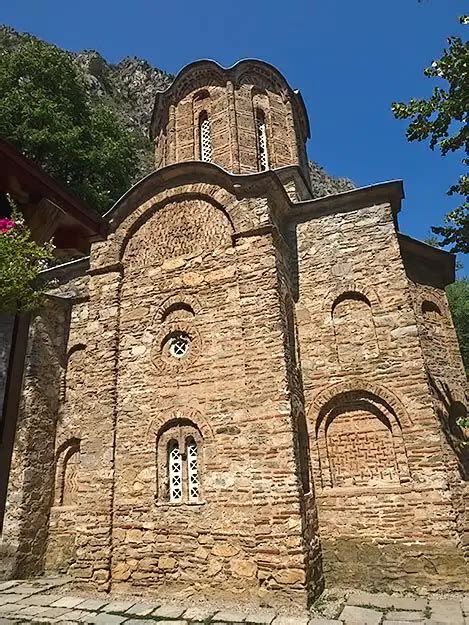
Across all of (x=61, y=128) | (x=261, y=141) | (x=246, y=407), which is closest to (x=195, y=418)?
(x=246, y=407)

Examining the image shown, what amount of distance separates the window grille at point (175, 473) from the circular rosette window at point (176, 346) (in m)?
1.35

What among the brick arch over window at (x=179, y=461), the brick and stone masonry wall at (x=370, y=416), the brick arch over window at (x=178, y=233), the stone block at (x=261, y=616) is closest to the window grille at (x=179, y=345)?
the brick arch over window at (x=179, y=461)

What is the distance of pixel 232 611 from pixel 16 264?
5.14 m

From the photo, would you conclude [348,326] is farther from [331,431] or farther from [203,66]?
[203,66]

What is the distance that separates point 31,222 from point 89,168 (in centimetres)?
1588

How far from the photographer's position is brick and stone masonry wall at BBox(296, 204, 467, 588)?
6441 millimetres

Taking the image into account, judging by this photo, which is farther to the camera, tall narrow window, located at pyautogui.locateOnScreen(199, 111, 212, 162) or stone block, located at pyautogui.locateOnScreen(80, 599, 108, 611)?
tall narrow window, located at pyautogui.locateOnScreen(199, 111, 212, 162)

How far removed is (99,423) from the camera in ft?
25.1

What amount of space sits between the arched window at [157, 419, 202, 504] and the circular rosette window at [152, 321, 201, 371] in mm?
1028

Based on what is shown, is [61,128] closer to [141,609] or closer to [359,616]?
[141,609]

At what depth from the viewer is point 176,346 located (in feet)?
25.9

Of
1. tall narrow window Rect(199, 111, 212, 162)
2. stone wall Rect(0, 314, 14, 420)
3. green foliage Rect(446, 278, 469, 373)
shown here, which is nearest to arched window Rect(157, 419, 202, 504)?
stone wall Rect(0, 314, 14, 420)

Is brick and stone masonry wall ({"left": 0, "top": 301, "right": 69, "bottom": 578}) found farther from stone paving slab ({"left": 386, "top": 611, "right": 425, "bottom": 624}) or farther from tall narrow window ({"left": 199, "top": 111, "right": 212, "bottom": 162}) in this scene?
stone paving slab ({"left": 386, "top": 611, "right": 425, "bottom": 624})

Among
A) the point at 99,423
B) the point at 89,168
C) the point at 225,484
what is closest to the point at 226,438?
the point at 225,484
